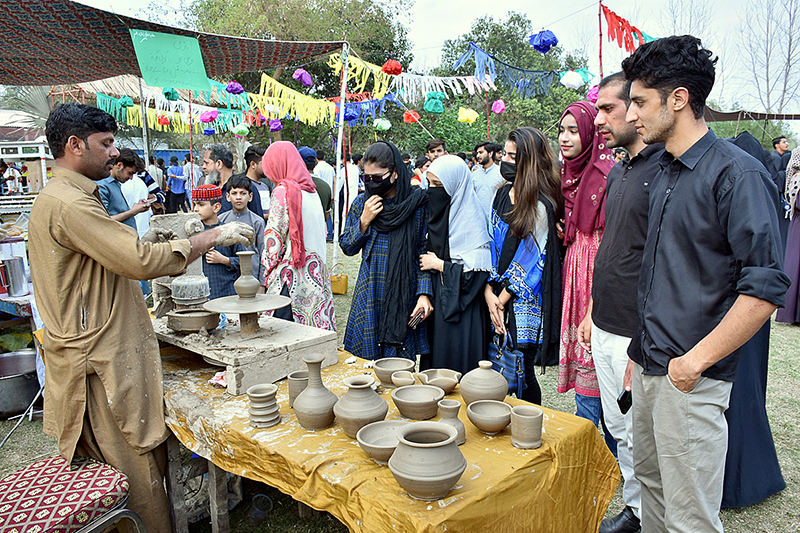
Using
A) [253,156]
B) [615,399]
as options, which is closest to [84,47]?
[253,156]

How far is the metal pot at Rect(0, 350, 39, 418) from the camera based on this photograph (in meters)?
4.12

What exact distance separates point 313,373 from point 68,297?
47.1 inches

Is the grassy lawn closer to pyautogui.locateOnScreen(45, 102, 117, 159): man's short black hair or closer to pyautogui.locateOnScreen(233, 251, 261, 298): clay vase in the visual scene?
pyautogui.locateOnScreen(233, 251, 261, 298): clay vase

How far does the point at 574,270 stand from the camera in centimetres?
295

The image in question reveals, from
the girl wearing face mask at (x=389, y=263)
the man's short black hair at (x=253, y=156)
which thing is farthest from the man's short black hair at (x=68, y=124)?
the man's short black hair at (x=253, y=156)

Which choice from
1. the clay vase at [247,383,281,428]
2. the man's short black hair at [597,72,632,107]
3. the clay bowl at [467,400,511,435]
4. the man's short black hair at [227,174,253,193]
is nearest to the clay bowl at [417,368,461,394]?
the clay bowl at [467,400,511,435]

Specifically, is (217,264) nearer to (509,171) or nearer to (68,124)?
(68,124)

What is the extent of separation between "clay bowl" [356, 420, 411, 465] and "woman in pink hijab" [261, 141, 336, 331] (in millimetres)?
2065

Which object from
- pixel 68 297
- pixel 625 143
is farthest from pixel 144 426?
pixel 625 143

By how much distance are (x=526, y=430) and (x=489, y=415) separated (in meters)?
0.17

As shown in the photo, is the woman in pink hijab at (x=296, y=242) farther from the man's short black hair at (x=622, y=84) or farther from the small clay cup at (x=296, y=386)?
the man's short black hair at (x=622, y=84)

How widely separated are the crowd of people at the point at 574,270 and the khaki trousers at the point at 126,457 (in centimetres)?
1

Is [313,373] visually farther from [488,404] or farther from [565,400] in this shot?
[565,400]

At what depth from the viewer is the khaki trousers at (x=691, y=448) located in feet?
5.51
